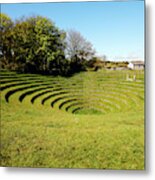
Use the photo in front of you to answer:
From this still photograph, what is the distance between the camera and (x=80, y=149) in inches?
114

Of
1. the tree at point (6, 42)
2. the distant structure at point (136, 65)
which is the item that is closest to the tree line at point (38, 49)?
the tree at point (6, 42)

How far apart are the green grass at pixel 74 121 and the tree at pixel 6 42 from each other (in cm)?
9

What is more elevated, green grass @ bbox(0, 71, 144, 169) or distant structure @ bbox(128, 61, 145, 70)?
distant structure @ bbox(128, 61, 145, 70)

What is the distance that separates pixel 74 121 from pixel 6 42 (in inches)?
27.4

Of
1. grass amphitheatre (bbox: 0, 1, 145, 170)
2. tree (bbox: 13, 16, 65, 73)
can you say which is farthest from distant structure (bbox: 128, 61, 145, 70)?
tree (bbox: 13, 16, 65, 73)

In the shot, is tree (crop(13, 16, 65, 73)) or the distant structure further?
tree (crop(13, 16, 65, 73))

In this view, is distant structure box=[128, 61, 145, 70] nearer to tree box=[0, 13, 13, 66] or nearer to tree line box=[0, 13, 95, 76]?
tree line box=[0, 13, 95, 76]

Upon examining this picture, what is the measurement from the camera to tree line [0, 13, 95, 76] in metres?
2.98

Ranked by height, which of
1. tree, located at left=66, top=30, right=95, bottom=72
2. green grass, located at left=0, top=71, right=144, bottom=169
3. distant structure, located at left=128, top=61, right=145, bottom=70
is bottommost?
green grass, located at left=0, top=71, right=144, bottom=169

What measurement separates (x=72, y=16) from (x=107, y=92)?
21.4 inches

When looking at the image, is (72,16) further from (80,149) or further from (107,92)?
(80,149)

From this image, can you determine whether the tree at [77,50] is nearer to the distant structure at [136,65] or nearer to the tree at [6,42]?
the distant structure at [136,65]

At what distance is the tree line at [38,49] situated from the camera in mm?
2979

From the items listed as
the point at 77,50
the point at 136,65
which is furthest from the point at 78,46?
the point at 136,65
